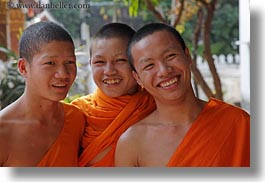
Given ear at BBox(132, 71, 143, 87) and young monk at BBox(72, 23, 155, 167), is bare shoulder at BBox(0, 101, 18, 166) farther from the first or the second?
ear at BBox(132, 71, 143, 87)

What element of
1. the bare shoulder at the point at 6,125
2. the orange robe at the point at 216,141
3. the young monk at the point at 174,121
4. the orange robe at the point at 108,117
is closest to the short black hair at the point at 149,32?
the young monk at the point at 174,121

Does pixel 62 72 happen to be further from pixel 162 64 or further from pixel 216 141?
pixel 216 141

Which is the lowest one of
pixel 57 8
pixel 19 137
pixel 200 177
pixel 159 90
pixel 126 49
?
pixel 200 177

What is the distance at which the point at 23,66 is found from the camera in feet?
3.77

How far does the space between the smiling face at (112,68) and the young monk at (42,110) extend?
2.7 inches

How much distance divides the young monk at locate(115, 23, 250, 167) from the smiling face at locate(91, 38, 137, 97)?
3cm

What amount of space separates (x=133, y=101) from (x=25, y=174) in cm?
38

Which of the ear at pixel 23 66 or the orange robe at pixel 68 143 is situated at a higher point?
the ear at pixel 23 66

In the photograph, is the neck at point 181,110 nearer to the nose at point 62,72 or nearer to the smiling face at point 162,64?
the smiling face at point 162,64

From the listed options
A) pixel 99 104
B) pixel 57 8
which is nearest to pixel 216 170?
pixel 99 104

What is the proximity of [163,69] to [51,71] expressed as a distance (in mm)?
310

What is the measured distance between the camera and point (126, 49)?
112 centimetres

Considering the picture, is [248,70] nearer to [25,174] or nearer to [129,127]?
[129,127]

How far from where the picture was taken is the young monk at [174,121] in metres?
1.11
